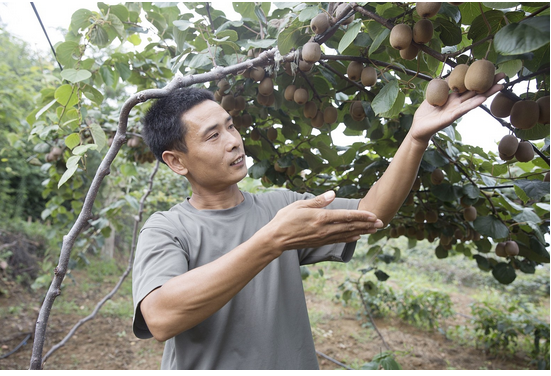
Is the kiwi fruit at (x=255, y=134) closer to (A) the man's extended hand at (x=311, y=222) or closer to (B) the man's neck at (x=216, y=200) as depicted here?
(B) the man's neck at (x=216, y=200)

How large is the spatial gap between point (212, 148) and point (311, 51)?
370 mm

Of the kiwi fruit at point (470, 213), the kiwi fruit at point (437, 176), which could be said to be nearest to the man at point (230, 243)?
the kiwi fruit at point (437, 176)

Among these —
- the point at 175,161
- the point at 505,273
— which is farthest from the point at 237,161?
the point at 505,273

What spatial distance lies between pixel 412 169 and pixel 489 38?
338mm

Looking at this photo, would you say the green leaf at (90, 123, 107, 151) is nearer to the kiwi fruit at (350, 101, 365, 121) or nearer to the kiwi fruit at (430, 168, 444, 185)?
the kiwi fruit at (350, 101, 365, 121)

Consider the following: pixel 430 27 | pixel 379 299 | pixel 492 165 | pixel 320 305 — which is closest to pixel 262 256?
pixel 430 27

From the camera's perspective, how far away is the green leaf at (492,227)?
1537 millimetres

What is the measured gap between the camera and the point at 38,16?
1.22m

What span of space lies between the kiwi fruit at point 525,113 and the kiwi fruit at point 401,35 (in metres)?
0.26

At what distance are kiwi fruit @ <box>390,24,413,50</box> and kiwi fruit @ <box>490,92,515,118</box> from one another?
9.0 inches

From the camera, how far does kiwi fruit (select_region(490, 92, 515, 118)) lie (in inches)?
33.3

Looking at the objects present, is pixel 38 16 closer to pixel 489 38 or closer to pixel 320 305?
pixel 489 38

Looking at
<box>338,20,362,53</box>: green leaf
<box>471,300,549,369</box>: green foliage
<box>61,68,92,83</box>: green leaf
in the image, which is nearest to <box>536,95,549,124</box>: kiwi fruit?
<box>338,20,362,53</box>: green leaf

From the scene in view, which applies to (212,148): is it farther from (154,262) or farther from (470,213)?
(470,213)
